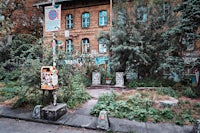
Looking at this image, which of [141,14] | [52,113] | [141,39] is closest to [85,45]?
[141,14]

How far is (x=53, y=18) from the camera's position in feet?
15.9

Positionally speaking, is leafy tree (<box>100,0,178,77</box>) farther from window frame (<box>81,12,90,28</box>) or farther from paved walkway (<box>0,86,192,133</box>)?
window frame (<box>81,12,90,28</box>)

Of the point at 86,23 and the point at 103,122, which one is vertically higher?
the point at 86,23

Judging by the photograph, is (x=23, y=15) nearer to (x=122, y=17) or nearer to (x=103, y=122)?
(x=122, y=17)

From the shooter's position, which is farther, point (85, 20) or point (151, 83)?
point (85, 20)

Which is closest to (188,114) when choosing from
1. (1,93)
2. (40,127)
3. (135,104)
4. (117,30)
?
(135,104)

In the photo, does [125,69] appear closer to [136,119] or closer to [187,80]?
[187,80]

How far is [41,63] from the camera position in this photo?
5.35 m

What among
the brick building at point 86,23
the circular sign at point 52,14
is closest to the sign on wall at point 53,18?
the circular sign at point 52,14

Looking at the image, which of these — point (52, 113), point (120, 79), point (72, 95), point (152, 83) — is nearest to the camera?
point (52, 113)

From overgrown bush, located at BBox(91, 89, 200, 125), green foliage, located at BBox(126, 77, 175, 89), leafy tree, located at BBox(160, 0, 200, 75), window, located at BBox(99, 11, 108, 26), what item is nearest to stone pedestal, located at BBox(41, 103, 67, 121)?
overgrown bush, located at BBox(91, 89, 200, 125)

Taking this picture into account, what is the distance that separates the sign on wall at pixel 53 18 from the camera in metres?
4.83

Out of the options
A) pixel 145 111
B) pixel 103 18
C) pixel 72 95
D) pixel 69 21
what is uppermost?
pixel 69 21

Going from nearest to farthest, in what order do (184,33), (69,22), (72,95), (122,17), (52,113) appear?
1. (52,113)
2. (72,95)
3. (184,33)
4. (122,17)
5. (69,22)
